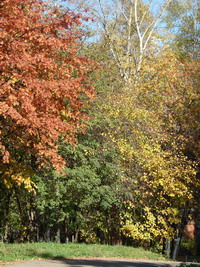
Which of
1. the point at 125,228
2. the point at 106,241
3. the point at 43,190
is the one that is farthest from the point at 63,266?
the point at 106,241

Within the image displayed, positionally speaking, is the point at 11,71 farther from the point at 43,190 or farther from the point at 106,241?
the point at 106,241

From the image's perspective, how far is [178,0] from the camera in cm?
4028

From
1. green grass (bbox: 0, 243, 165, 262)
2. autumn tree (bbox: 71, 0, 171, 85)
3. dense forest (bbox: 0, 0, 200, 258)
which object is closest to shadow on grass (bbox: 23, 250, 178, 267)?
green grass (bbox: 0, 243, 165, 262)

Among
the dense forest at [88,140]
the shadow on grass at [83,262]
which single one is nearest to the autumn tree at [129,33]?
the dense forest at [88,140]

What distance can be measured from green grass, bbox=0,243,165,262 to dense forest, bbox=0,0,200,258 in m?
1.82

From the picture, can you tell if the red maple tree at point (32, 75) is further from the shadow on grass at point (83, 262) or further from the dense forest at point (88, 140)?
the shadow on grass at point (83, 262)

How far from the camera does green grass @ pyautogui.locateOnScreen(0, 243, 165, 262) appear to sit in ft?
38.4

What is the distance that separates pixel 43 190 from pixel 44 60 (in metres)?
6.95

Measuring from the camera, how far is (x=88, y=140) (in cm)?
1839

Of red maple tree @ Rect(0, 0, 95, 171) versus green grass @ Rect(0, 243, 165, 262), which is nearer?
red maple tree @ Rect(0, 0, 95, 171)

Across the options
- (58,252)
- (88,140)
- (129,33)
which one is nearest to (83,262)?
(58,252)

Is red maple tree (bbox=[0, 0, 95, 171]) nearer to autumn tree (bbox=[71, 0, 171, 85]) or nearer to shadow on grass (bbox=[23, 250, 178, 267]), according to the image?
shadow on grass (bbox=[23, 250, 178, 267])

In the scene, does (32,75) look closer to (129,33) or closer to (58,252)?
(58,252)

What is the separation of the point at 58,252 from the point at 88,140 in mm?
6540
